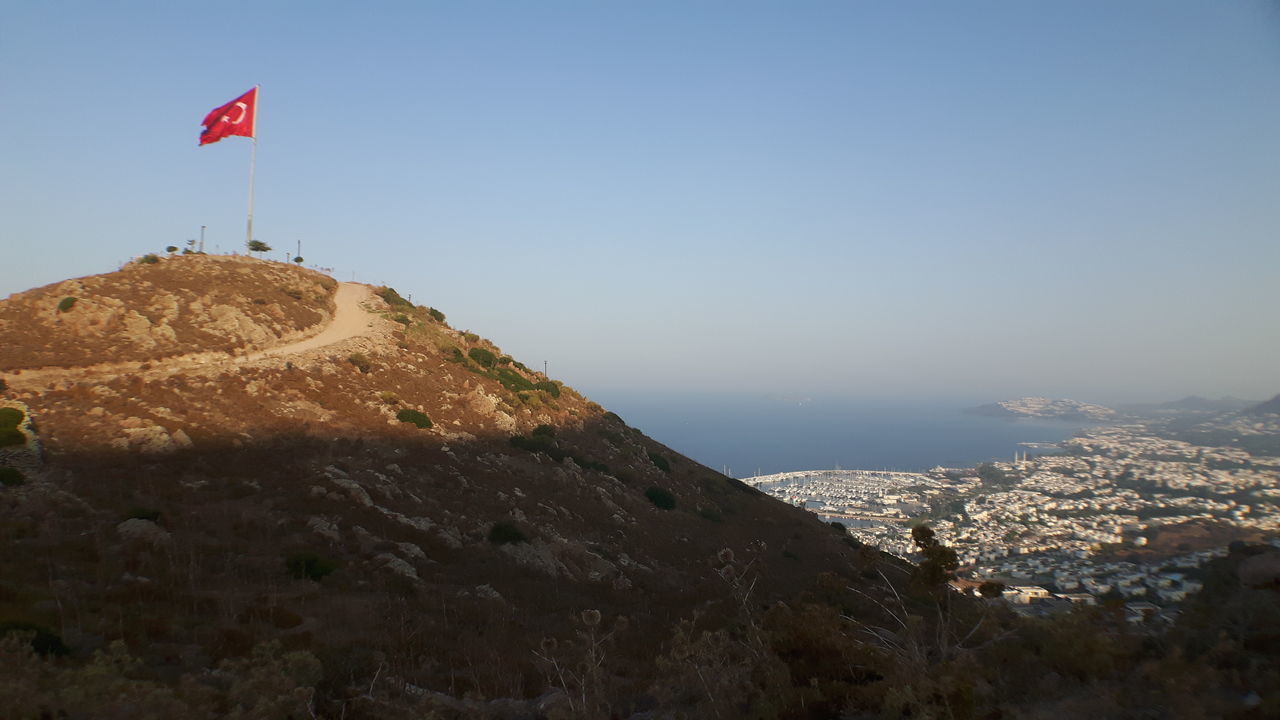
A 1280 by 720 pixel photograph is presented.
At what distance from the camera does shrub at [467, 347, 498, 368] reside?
48.5 meters

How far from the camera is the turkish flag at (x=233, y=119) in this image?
45.1m

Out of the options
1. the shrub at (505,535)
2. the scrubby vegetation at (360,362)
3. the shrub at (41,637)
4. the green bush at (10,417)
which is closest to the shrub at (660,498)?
the shrub at (505,535)

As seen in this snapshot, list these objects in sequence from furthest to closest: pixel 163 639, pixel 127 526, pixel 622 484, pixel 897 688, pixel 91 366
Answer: pixel 622 484
pixel 91 366
pixel 127 526
pixel 163 639
pixel 897 688

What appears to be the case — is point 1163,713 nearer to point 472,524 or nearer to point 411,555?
point 411,555

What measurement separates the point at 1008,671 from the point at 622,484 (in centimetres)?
3110

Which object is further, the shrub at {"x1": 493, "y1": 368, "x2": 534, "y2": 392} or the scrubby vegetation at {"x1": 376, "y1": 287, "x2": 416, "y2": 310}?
the scrubby vegetation at {"x1": 376, "y1": 287, "x2": 416, "y2": 310}

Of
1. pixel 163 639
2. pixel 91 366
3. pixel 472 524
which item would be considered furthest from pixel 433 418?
pixel 163 639

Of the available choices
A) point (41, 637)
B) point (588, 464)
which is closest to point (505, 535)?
point (588, 464)

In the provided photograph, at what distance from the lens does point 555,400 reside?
49.1 meters

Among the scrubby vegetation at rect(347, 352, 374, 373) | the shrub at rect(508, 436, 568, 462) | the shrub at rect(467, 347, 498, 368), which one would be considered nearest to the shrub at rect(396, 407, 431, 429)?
the shrub at rect(508, 436, 568, 462)

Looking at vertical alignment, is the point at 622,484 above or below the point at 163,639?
below

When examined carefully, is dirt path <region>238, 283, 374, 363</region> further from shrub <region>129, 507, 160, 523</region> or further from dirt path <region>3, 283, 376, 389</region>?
shrub <region>129, 507, 160, 523</region>

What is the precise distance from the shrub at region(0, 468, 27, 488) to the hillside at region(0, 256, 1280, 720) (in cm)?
15

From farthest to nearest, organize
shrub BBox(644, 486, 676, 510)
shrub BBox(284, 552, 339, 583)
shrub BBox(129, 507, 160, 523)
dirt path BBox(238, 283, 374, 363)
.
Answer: dirt path BBox(238, 283, 374, 363), shrub BBox(644, 486, 676, 510), shrub BBox(129, 507, 160, 523), shrub BBox(284, 552, 339, 583)
